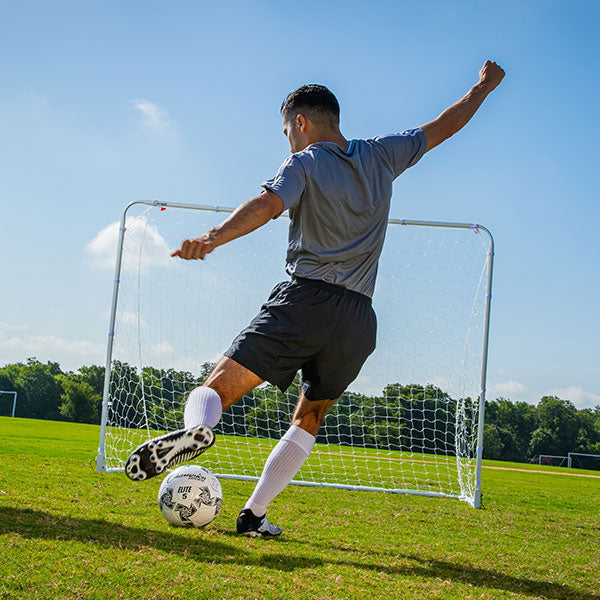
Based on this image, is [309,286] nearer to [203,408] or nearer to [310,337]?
[310,337]

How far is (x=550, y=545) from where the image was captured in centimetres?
428

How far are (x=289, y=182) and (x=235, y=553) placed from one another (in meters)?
1.70

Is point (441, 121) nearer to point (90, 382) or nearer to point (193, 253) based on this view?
point (193, 253)

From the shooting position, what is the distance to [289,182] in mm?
2512

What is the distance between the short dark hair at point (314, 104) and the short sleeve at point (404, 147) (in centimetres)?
29

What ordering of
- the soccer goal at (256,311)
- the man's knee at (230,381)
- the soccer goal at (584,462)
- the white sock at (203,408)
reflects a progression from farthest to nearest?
the soccer goal at (584,462) → the soccer goal at (256,311) → the man's knee at (230,381) → the white sock at (203,408)

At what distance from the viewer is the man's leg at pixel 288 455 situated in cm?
313

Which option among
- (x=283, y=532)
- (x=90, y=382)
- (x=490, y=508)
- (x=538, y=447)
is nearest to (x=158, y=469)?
(x=283, y=532)

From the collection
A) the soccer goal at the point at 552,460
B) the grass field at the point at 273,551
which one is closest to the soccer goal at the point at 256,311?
the grass field at the point at 273,551

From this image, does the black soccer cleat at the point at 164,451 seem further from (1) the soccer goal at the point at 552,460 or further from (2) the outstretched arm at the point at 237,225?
(1) the soccer goal at the point at 552,460

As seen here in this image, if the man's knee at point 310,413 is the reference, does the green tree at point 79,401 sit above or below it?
below

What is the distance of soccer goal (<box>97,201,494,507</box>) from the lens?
7.36 m

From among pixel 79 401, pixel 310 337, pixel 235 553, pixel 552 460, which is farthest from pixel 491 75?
pixel 552 460

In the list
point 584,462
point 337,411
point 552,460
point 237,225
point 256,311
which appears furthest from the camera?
point 584,462
